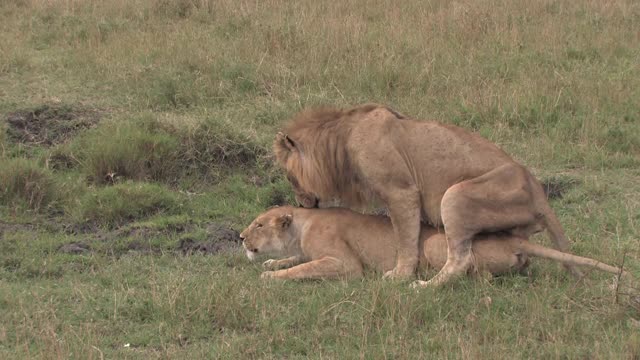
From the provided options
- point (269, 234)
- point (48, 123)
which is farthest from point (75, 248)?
point (48, 123)

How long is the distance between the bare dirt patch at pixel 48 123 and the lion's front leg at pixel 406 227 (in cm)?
345

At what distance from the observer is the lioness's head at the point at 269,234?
617cm

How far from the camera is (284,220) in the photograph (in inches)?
242

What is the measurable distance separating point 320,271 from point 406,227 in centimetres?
55

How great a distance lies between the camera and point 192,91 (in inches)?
365

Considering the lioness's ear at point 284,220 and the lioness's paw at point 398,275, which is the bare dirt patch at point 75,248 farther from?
the lioness's paw at point 398,275

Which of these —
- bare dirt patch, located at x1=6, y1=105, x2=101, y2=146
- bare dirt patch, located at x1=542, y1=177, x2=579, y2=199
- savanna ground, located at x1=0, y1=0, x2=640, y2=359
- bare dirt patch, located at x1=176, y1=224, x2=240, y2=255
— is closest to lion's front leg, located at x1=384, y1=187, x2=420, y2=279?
savanna ground, located at x1=0, y1=0, x2=640, y2=359

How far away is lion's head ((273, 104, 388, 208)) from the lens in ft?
19.8

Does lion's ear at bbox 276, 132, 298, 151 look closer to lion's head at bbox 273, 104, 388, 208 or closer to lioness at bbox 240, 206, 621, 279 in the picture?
lion's head at bbox 273, 104, 388, 208

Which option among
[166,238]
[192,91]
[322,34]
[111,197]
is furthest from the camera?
[322,34]

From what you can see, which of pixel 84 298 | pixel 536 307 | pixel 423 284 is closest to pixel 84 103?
pixel 84 298

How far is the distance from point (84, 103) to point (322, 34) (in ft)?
9.34

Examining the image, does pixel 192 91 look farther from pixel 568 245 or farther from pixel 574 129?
pixel 568 245

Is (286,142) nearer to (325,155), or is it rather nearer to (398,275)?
(325,155)
